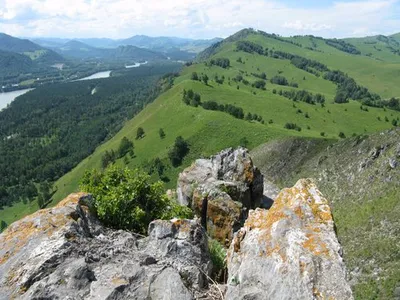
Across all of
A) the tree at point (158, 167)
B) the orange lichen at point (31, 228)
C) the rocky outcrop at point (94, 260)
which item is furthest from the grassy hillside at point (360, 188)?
the orange lichen at point (31, 228)

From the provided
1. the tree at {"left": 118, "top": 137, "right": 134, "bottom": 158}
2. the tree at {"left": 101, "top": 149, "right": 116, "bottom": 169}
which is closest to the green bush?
the tree at {"left": 101, "top": 149, "right": 116, "bottom": 169}

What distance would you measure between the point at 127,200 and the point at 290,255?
30.4 feet

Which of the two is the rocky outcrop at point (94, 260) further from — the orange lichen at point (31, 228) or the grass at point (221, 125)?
the grass at point (221, 125)

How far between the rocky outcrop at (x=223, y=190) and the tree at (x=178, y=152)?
9210 cm

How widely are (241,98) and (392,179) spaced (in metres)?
127

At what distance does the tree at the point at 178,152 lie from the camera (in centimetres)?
12838

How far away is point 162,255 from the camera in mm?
13180

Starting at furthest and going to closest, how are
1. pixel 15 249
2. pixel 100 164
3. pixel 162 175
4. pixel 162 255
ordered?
pixel 100 164
pixel 162 175
pixel 162 255
pixel 15 249

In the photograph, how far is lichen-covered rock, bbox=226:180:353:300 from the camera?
33.0 ft

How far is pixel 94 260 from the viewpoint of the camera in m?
11.7

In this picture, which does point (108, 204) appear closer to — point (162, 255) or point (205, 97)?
point (162, 255)

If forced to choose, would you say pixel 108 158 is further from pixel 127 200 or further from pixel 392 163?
pixel 127 200

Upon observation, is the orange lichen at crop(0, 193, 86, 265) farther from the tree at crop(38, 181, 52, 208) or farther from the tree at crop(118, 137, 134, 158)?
the tree at crop(38, 181, 52, 208)

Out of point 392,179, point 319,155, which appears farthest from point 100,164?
point 392,179
